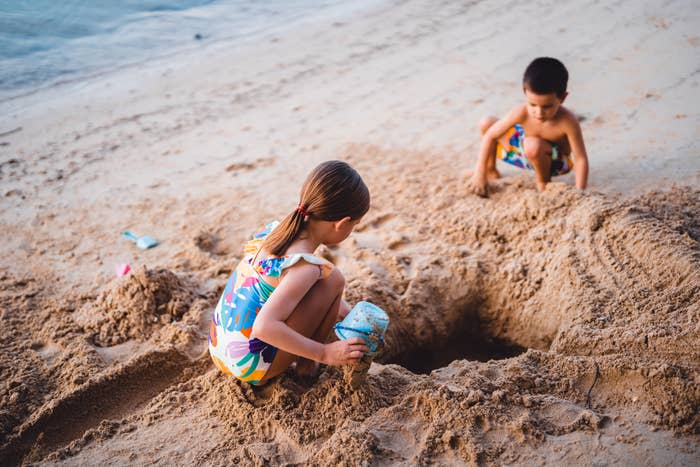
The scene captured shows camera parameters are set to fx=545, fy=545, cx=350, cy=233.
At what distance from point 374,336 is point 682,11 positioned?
5758mm

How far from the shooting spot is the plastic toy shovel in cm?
317

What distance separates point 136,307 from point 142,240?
0.79m

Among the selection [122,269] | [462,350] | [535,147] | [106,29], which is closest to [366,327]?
[462,350]

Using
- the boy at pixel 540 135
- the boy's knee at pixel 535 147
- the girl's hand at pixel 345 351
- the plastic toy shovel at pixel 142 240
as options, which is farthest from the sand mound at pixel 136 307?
the boy's knee at pixel 535 147

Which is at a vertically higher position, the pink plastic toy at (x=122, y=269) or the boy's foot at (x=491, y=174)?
the boy's foot at (x=491, y=174)

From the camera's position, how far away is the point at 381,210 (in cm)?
332

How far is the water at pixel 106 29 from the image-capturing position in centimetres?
592

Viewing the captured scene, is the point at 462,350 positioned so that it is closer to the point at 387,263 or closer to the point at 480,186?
the point at 387,263

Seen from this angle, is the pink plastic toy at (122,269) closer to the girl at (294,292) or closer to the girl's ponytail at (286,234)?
the girl at (294,292)

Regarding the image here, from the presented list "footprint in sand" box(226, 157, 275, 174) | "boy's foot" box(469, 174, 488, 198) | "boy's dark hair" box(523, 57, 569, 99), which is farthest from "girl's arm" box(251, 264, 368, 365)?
"footprint in sand" box(226, 157, 275, 174)

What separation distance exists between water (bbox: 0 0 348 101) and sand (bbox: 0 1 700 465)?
76 centimetres

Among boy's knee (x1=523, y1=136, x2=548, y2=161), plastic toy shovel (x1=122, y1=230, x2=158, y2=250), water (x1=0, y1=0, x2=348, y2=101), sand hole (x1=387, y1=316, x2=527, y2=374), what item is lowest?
sand hole (x1=387, y1=316, x2=527, y2=374)

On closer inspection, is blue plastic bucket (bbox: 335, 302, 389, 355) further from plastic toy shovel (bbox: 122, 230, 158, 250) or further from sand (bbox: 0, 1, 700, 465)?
plastic toy shovel (bbox: 122, 230, 158, 250)

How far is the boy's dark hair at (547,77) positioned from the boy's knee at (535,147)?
0.29m
